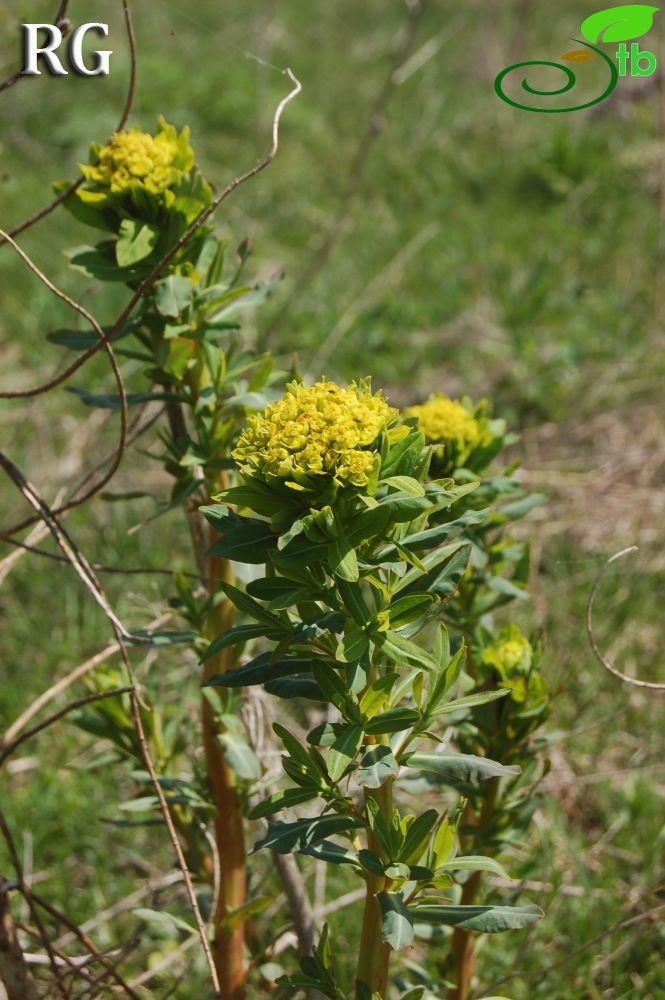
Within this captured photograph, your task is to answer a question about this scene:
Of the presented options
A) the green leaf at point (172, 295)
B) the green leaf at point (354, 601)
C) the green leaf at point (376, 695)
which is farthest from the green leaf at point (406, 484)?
the green leaf at point (172, 295)

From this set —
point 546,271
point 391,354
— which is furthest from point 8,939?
point 546,271

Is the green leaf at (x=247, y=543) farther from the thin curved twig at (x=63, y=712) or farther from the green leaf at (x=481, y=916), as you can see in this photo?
the green leaf at (x=481, y=916)

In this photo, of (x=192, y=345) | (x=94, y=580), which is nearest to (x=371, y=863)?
(x=94, y=580)

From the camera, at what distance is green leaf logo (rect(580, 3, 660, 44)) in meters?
2.79

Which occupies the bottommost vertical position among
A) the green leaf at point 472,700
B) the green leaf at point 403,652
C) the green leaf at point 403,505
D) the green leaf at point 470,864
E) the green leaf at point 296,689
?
the green leaf at point 470,864

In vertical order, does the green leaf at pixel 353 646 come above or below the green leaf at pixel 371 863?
above

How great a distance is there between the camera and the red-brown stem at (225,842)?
70.2 inches

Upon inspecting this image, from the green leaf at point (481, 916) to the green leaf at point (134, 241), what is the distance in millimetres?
1005

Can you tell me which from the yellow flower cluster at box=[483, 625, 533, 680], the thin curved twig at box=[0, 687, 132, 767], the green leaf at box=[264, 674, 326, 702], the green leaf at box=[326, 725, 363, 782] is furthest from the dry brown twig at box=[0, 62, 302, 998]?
the yellow flower cluster at box=[483, 625, 533, 680]

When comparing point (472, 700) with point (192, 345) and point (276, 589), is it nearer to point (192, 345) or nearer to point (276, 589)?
point (276, 589)

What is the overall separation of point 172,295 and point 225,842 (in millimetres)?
904

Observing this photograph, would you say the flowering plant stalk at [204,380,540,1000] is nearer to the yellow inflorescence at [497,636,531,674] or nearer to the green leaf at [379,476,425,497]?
the green leaf at [379,476,425,497]

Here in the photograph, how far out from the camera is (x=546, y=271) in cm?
483

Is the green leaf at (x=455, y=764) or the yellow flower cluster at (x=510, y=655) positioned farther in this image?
the yellow flower cluster at (x=510, y=655)
